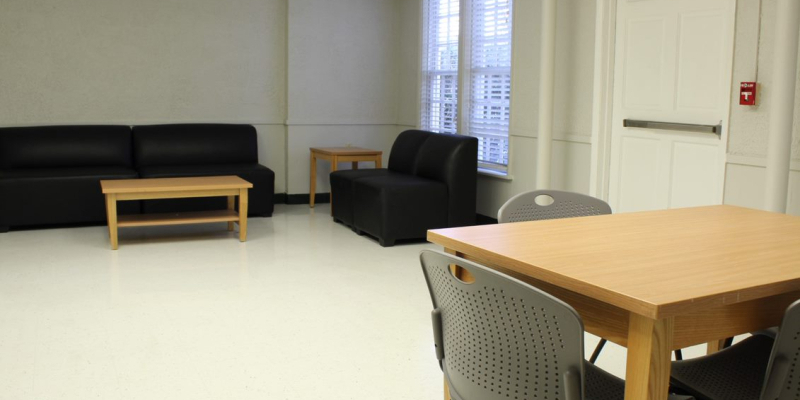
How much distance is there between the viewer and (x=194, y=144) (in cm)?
747

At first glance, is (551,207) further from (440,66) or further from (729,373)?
(440,66)

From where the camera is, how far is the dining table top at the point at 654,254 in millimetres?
1662

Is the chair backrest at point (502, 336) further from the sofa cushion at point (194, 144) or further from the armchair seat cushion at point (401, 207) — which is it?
the sofa cushion at point (194, 144)

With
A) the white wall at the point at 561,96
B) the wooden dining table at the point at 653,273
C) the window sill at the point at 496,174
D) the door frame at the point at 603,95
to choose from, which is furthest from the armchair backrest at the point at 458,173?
the wooden dining table at the point at 653,273

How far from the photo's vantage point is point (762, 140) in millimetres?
4211

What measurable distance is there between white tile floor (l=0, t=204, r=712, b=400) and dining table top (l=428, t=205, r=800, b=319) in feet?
3.46

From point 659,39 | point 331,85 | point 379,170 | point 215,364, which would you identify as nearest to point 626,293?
point 215,364

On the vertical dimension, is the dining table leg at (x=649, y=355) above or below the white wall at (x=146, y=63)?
below

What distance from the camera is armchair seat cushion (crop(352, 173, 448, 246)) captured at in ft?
19.7

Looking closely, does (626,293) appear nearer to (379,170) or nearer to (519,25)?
(519,25)

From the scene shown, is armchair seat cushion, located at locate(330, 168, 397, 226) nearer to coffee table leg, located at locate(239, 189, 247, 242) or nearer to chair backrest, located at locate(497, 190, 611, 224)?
coffee table leg, located at locate(239, 189, 247, 242)

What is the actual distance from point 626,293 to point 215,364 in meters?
2.28

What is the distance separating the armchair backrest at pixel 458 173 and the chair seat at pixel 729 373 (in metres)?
3.97

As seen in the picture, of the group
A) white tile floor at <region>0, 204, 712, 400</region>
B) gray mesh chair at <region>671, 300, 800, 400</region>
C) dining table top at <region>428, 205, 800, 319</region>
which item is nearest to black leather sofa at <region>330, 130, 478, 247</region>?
white tile floor at <region>0, 204, 712, 400</region>
